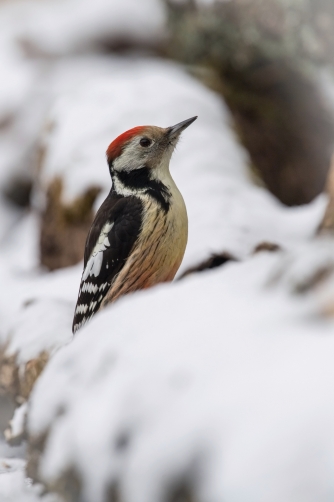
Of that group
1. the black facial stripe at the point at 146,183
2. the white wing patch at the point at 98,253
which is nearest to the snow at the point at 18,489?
the white wing patch at the point at 98,253

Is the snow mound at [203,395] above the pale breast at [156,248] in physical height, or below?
below

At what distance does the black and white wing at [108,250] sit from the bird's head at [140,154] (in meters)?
0.19

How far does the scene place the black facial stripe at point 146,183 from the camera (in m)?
3.85

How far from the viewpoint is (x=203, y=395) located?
206 cm

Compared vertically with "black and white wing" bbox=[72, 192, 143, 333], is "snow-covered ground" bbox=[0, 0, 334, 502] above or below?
below

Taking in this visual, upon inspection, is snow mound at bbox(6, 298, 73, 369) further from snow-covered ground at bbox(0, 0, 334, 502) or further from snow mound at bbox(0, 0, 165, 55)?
snow mound at bbox(0, 0, 165, 55)

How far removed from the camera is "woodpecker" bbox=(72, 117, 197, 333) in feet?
12.3

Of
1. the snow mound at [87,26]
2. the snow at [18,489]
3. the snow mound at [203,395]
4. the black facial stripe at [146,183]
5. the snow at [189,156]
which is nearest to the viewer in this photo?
the snow mound at [203,395]

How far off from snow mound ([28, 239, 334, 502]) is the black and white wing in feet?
3.71

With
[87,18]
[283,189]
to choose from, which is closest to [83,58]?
[87,18]

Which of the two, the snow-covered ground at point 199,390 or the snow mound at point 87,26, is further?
the snow mound at point 87,26

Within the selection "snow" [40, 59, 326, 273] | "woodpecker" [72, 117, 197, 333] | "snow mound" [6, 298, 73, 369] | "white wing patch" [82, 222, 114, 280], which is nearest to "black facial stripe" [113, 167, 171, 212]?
"woodpecker" [72, 117, 197, 333]

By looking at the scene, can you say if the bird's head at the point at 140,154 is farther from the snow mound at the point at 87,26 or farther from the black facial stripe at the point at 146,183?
the snow mound at the point at 87,26

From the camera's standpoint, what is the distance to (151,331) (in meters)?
2.41
